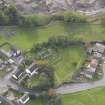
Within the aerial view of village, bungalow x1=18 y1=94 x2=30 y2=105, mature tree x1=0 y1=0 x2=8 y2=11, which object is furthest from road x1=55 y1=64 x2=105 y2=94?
mature tree x1=0 y1=0 x2=8 y2=11

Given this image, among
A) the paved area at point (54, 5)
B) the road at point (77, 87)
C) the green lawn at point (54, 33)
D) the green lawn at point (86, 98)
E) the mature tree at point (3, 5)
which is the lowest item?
the green lawn at point (86, 98)

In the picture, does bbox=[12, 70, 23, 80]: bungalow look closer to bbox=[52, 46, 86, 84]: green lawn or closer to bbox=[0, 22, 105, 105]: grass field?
bbox=[0, 22, 105, 105]: grass field

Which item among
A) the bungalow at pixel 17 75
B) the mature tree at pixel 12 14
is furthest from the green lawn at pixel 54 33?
the bungalow at pixel 17 75

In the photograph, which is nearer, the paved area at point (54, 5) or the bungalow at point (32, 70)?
the bungalow at point (32, 70)

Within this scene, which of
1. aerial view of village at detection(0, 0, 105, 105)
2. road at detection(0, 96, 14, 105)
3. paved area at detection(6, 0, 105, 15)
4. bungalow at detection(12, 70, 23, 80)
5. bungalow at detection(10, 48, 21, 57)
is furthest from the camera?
paved area at detection(6, 0, 105, 15)

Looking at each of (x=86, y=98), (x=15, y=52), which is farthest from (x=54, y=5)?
(x=86, y=98)

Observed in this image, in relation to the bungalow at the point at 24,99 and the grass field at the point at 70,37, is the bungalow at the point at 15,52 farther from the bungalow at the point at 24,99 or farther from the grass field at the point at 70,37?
the bungalow at the point at 24,99

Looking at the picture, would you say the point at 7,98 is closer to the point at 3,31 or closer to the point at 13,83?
the point at 13,83
